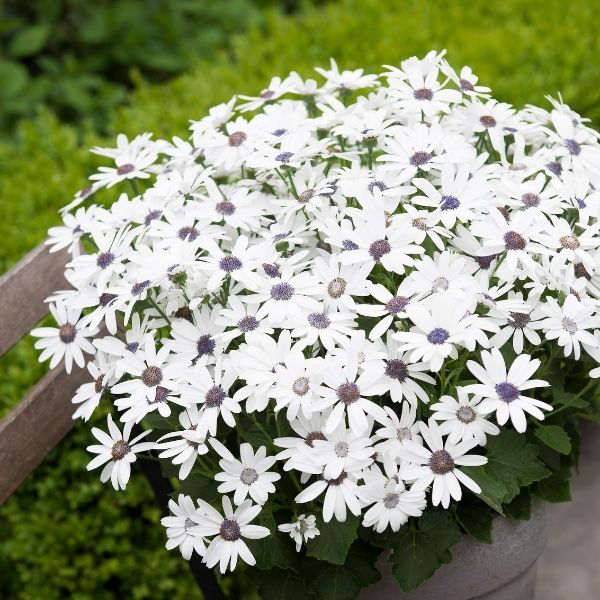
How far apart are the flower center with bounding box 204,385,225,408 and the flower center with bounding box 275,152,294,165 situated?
39 cm

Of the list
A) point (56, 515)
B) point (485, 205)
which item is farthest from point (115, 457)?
point (56, 515)

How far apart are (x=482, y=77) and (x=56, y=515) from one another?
175cm

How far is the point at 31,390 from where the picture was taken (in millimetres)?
1774

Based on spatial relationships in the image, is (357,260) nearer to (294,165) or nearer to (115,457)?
(294,165)

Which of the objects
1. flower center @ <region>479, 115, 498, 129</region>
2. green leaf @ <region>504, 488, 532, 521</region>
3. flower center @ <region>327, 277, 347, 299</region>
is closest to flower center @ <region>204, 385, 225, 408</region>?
flower center @ <region>327, 277, 347, 299</region>

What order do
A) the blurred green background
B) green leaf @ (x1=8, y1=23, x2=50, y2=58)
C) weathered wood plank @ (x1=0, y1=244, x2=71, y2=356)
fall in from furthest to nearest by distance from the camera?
green leaf @ (x1=8, y1=23, x2=50, y2=58)
the blurred green background
weathered wood plank @ (x1=0, y1=244, x2=71, y2=356)

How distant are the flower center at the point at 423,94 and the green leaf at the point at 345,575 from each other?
2.47 feet

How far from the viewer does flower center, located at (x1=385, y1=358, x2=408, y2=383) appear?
1329mm

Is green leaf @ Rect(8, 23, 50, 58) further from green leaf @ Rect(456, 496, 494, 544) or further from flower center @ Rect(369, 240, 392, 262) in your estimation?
green leaf @ Rect(456, 496, 494, 544)

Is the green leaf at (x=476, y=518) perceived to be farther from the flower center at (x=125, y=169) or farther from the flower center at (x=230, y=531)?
the flower center at (x=125, y=169)

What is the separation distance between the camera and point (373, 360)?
4.30 feet

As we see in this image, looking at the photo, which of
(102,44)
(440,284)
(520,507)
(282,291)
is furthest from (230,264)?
(102,44)

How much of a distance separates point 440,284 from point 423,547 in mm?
397

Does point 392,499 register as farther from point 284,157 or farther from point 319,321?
point 284,157
